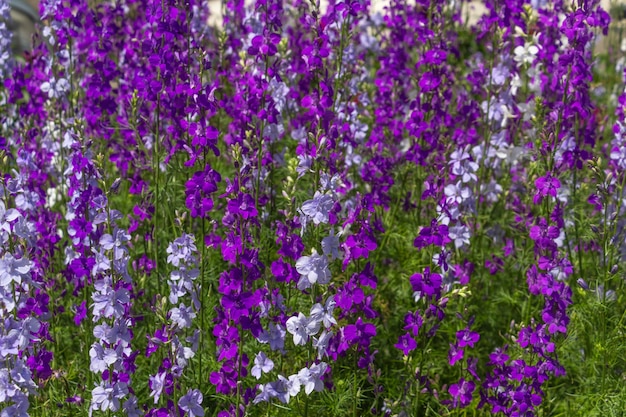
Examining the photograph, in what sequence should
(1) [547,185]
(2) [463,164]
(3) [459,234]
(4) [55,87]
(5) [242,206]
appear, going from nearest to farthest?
(5) [242,206] < (1) [547,185] < (3) [459,234] < (2) [463,164] < (4) [55,87]

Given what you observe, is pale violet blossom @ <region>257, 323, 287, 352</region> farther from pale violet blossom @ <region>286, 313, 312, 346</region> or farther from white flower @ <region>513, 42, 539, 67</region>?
white flower @ <region>513, 42, 539, 67</region>

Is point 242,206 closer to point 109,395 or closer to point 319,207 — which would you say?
point 319,207

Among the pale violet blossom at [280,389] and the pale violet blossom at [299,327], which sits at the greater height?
the pale violet blossom at [299,327]

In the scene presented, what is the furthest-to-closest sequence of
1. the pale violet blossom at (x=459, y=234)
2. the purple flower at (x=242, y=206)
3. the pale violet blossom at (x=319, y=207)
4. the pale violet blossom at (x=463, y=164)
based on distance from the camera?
the pale violet blossom at (x=463, y=164) < the pale violet blossom at (x=459, y=234) < the purple flower at (x=242, y=206) < the pale violet blossom at (x=319, y=207)

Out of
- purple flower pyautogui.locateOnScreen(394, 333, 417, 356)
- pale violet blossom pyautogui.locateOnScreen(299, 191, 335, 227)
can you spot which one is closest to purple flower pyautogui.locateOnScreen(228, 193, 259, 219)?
pale violet blossom pyautogui.locateOnScreen(299, 191, 335, 227)

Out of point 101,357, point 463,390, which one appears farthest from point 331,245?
point 463,390

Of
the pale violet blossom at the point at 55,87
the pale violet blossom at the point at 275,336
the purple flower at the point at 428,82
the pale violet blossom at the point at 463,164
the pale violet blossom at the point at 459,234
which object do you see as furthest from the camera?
the pale violet blossom at the point at 55,87

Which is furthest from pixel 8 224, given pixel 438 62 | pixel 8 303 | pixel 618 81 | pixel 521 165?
pixel 618 81

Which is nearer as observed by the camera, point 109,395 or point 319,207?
point 319,207

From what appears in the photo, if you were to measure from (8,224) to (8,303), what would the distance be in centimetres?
32

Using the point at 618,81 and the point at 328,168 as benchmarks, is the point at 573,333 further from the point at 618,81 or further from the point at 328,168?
the point at 618,81

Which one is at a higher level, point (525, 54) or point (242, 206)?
point (525, 54)

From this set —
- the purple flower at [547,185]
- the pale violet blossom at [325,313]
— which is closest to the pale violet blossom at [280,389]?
the pale violet blossom at [325,313]

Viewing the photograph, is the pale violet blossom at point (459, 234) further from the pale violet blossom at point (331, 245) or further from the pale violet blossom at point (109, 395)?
the pale violet blossom at point (109, 395)
